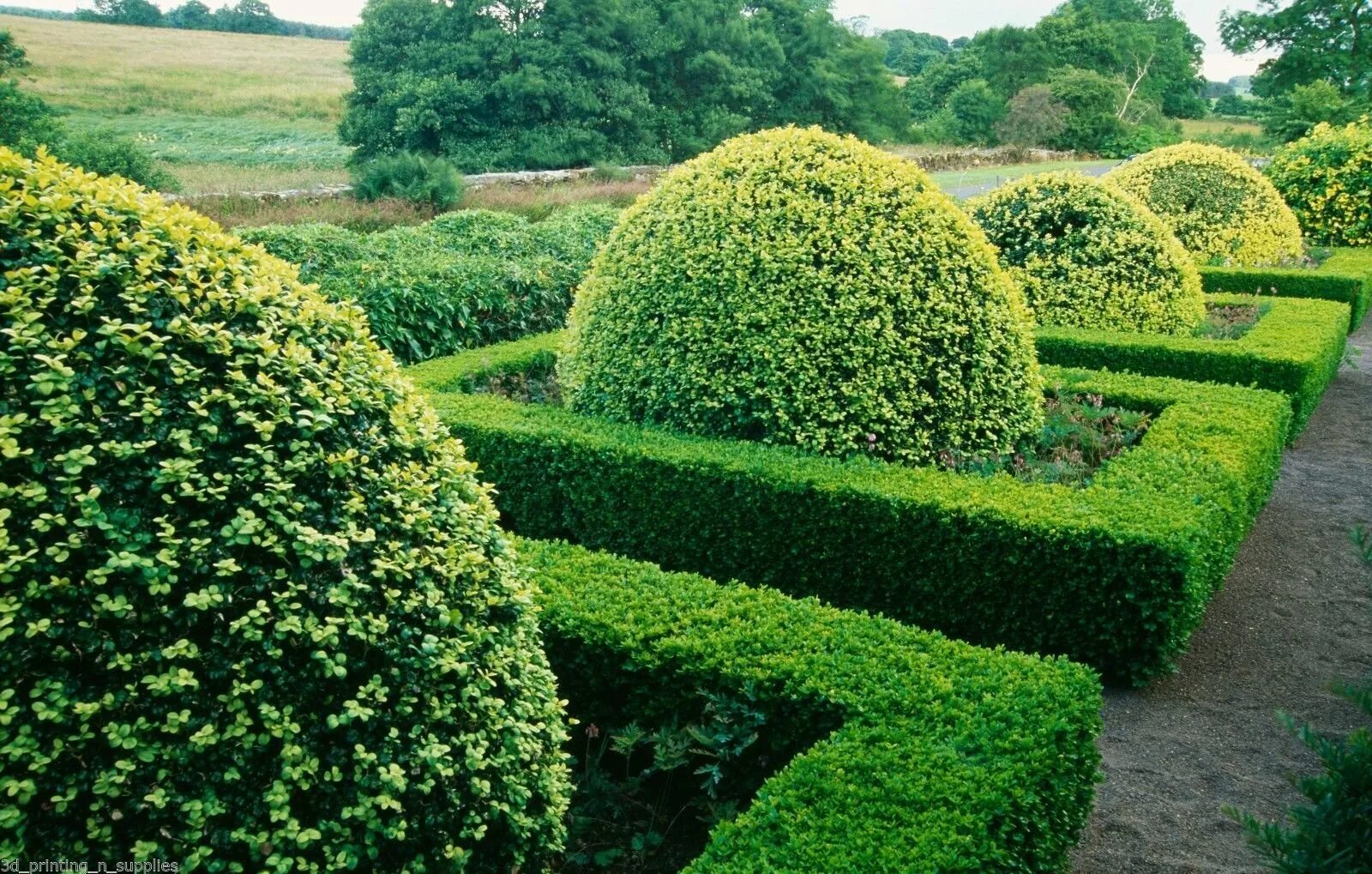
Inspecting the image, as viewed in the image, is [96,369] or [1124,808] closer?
[96,369]

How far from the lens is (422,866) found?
8.14 ft

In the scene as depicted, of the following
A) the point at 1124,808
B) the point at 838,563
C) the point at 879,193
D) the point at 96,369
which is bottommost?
the point at 1124,808

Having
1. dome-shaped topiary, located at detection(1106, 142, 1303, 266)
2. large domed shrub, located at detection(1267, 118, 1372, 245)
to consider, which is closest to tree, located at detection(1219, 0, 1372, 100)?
large domed shrub, located at detection(1267, 118, 1372, 245)

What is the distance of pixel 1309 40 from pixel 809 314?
178 feet

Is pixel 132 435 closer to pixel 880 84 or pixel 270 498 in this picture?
pixel 270 498

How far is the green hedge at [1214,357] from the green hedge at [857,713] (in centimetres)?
574

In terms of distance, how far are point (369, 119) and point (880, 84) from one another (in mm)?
27514

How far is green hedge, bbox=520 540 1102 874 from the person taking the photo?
9.28ft

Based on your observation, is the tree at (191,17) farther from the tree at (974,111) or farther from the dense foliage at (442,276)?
the tree at (974,111)

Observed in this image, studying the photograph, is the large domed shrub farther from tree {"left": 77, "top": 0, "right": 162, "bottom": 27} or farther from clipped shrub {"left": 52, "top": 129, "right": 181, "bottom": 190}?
tree {"left": 77, "top": 0, "right": 162, "bottom": 27}

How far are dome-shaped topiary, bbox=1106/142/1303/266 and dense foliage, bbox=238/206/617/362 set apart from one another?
818 centimetres

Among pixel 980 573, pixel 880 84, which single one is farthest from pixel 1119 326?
pixel 880 84

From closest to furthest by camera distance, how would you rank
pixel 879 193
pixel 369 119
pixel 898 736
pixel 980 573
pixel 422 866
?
pixel 422 866 < pixel 898 736 < pixel 980 573 < pixel 879 193 < pixel 369 119

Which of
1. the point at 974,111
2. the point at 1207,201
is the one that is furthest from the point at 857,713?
the point at 974,111
